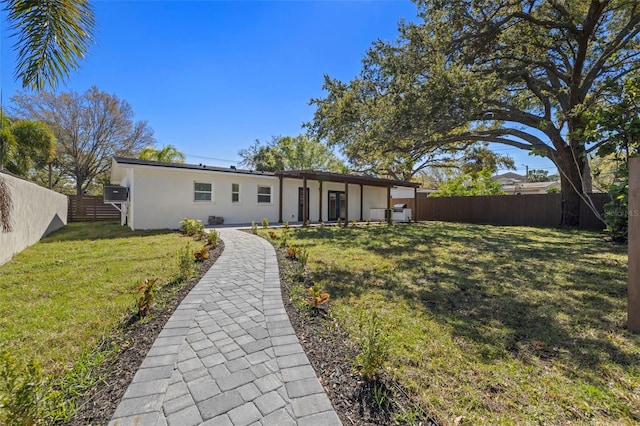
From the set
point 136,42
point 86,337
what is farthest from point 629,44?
point 86,337

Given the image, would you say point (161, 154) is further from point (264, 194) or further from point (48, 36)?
point (48, 36)

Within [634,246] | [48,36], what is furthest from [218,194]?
[634,246]

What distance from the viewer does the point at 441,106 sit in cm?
899

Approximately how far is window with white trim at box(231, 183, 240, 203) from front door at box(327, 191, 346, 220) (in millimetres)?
5569

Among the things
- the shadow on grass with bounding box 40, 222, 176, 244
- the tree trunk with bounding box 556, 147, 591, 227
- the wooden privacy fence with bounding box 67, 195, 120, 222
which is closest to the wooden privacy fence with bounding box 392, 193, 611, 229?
the tree trunk with bounding box 556, 147, 591, 227

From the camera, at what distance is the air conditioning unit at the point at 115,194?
1102 cm

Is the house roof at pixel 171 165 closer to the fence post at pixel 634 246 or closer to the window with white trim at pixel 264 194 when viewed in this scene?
the window with white trim at pixel 264 194

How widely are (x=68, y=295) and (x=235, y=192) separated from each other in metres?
9.73

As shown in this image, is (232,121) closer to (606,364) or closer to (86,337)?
(86,337)

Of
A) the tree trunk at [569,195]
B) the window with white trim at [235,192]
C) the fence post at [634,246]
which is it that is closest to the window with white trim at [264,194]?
the window with white trim at [235,192]

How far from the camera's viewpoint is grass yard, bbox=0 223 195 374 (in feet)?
8.51

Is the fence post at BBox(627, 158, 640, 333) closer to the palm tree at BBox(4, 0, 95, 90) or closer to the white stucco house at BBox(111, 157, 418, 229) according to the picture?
the palm tree at BBox(4, 0, 95, 90)

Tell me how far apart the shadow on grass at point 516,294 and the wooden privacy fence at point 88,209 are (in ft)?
57.2

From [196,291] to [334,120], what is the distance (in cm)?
1048
